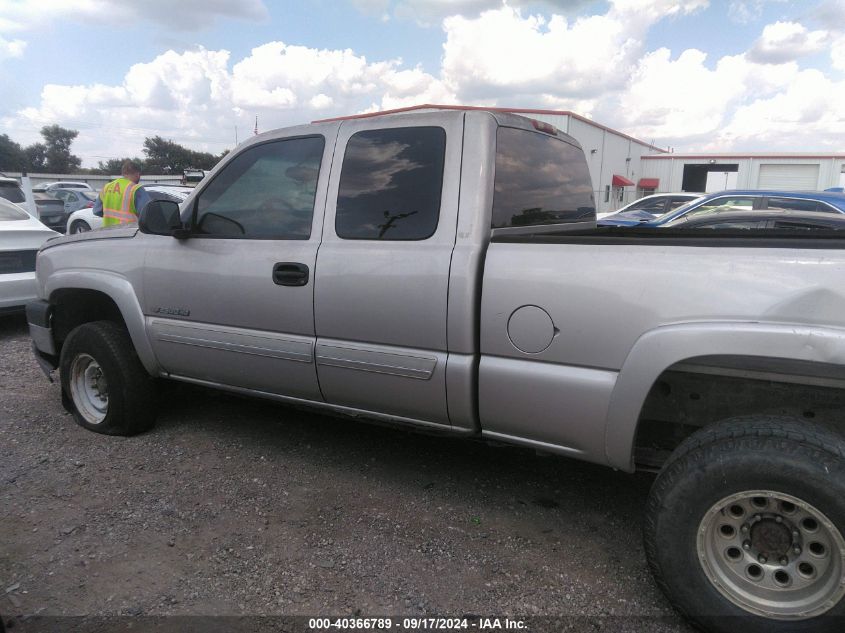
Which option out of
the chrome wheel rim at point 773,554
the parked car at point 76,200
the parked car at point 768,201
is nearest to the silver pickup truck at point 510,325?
the chrome wheel rim at point 773,554

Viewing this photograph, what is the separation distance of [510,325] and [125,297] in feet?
8.35

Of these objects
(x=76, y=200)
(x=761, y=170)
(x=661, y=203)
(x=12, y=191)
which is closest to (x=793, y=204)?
(x=661, y=203)

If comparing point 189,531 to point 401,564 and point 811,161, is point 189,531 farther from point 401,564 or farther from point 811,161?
point 811,161

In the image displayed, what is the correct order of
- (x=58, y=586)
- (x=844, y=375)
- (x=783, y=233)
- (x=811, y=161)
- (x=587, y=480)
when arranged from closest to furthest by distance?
(x=844, y=375) < (x=58, y=586) < (x=783, y=233) < (x=587, y=480) < (x=811, y=161)

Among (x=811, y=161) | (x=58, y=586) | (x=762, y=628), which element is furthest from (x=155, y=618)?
(x=811, y=161)

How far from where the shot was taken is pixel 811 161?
3891cm

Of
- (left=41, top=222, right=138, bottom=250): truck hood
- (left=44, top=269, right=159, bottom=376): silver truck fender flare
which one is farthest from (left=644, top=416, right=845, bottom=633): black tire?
(left=41, top=222, right=138, bottom=250): truck hood

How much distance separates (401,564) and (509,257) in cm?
145

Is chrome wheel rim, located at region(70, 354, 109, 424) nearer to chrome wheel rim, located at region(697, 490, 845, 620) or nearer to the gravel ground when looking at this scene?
the gravel ground

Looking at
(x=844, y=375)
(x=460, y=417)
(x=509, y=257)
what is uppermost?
(x=509, y=257)

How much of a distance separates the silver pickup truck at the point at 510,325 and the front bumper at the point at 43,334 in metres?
0.16

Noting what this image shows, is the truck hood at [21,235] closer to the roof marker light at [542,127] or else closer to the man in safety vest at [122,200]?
the man in safety vest at [122,200]

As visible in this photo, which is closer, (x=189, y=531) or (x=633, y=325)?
(x=633, y=325)

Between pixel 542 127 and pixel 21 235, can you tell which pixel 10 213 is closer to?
pixel 21 235
